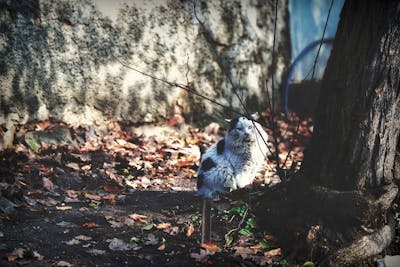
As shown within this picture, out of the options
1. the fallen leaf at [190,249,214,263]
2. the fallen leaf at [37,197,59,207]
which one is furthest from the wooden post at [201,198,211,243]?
the fallen leaf at [37,197,59,207]

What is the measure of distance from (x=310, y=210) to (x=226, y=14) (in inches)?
181

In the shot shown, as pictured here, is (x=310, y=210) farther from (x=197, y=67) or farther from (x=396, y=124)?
(x=197, y=67)

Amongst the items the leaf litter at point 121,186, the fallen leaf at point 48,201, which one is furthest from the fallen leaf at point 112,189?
the fallen leaf at point 48,201

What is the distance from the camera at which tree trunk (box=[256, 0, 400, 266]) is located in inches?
123

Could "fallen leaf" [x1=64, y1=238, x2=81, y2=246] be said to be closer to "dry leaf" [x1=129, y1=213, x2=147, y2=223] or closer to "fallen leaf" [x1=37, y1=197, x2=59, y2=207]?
"dry leaf" [x1=129, y1=213, x2=147, y2=223]

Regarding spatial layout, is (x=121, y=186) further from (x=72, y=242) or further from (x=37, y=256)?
(x=37, y=256)

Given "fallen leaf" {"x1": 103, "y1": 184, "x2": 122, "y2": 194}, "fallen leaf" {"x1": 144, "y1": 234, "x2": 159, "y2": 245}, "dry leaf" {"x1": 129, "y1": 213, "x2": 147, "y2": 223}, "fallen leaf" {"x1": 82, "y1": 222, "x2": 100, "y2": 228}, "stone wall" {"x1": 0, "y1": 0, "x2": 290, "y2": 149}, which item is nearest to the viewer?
"fallen leaf" {"x1": 144, "y1": 234, "x2": 159, "y2": 245}

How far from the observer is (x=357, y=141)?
3.23 m

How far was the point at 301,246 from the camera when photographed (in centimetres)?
336

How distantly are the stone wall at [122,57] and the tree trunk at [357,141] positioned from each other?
2374 millimetres

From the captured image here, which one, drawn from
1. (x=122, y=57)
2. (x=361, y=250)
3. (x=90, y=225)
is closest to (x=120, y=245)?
(x=90, y=225)

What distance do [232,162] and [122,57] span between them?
273 cm

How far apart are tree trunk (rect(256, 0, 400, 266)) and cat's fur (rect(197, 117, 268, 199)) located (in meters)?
1.12

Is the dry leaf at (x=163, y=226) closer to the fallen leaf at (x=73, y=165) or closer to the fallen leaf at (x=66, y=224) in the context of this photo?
the fallen leaf at (x=66, y=224)
